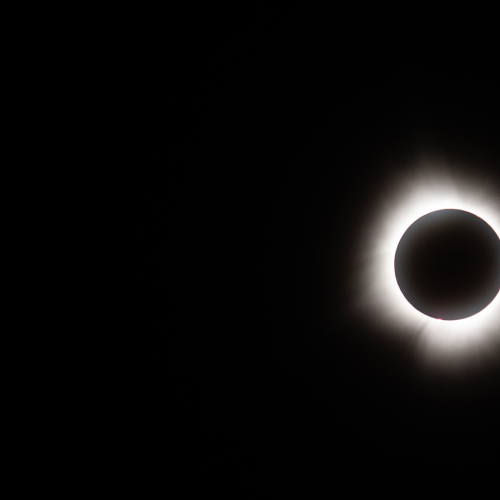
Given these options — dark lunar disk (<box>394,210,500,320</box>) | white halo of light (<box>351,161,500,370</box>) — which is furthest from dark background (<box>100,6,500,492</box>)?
dark lunar disk (<box>394,210,500,320</box>)

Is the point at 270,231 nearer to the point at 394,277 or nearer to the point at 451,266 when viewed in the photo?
the point at 394,277

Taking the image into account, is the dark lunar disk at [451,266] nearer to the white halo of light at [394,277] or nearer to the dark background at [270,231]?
the white halo of light at [394,277]

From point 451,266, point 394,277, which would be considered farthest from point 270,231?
point 451,266

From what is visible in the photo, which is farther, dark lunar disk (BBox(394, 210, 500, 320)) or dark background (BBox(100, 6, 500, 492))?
dark background (BBox(100, 6, 500, 492))

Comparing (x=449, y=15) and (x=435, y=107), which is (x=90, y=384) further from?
(x=449, y=15)

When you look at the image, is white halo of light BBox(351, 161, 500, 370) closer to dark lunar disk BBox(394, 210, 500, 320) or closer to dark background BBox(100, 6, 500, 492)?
dark background BBox(100, 6, 500, 492)

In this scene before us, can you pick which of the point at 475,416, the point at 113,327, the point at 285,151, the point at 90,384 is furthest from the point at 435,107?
the point at 90,384

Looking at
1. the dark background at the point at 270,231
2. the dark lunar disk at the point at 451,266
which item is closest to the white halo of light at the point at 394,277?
the dark background at the point at 270,231
